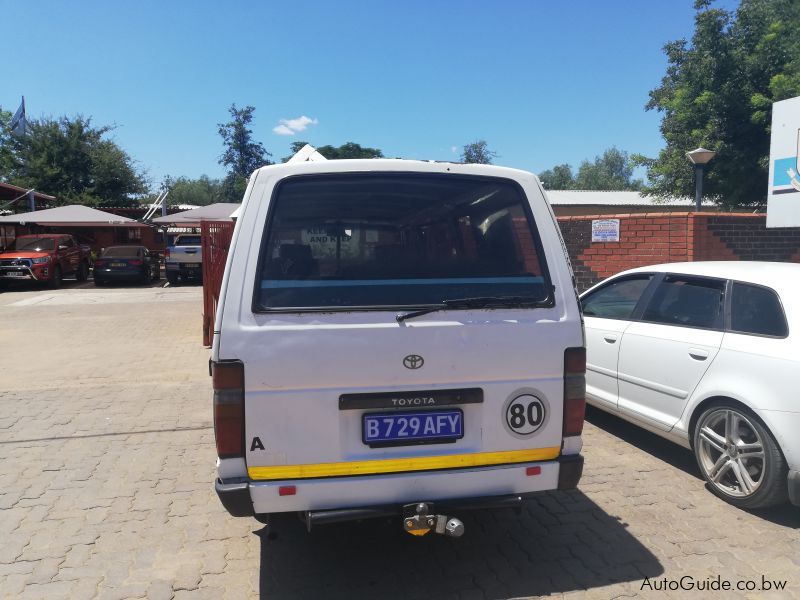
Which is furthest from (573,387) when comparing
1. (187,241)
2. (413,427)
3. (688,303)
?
(187,241)

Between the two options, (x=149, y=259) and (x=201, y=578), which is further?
(x=149, y=259)

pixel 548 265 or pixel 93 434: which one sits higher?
pixel 548 265

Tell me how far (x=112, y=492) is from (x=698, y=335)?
422 centimetres

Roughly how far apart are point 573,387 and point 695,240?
6.25m

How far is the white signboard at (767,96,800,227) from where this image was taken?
8375 mm

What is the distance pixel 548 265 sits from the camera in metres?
2.97

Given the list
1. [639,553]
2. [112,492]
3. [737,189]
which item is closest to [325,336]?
[639,553]

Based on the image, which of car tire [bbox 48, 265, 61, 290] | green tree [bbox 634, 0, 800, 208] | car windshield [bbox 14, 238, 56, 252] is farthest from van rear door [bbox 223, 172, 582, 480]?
car windshield [bbox 14, 238, 56, 252]

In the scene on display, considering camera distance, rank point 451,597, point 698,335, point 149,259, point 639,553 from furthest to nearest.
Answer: point 149,259 < point 698,335 < point 639,553 < point 451,597

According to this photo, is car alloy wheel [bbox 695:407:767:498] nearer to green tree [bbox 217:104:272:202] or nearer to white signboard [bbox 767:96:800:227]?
white signboard [bbox 767:96:800:227]

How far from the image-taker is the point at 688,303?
455 centimetres

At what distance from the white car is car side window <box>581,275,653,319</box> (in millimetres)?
13

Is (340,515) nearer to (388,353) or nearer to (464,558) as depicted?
(388,353)

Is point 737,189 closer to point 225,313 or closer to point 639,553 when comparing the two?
point 639,553
